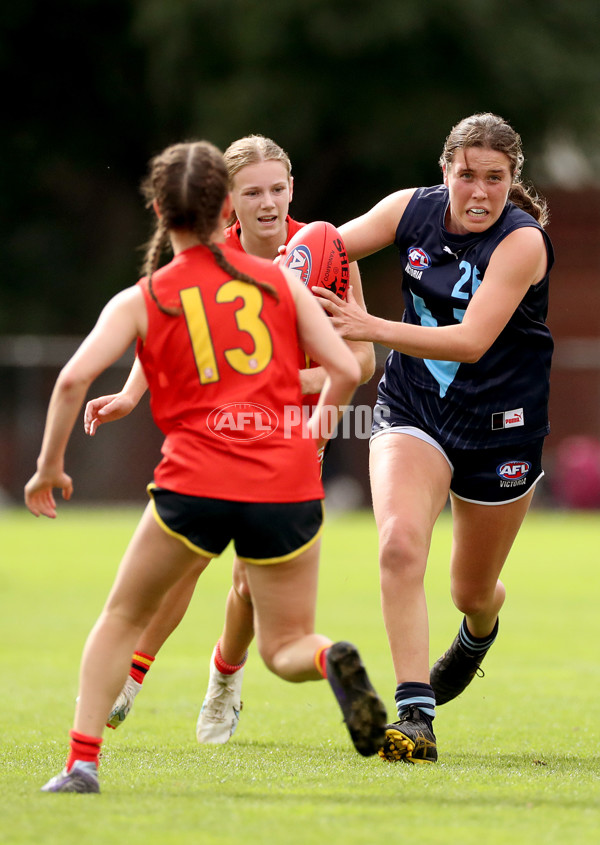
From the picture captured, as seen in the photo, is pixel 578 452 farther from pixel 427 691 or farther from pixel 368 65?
pixel 427 691

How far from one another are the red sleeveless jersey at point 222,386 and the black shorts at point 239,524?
0.09 feet

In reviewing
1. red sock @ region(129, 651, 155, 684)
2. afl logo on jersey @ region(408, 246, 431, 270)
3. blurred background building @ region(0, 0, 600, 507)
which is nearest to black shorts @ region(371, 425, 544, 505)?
afl logo on jersey @ region(408, 246, 431, 270)

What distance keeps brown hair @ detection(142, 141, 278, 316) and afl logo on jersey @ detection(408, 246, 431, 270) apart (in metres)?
1.49

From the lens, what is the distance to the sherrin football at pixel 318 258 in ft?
16.6

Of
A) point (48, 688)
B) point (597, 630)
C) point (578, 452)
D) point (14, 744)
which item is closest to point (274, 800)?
point (14, 744)

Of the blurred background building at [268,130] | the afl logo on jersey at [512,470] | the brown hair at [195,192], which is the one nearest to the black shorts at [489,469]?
the afl logo on jersey at [512,470]

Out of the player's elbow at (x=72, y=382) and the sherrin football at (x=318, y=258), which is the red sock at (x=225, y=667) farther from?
the player's elbow at (x=72, y=382)

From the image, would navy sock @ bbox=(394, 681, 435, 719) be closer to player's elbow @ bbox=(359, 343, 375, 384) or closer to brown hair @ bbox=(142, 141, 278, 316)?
player's elbow @ bbox=(359, 343, 375, 384)

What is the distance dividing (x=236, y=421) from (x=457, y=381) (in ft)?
5.40

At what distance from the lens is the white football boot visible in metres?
5.54

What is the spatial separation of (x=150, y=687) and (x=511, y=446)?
294 cm

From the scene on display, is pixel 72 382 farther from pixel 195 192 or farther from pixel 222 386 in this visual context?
pixel 195 192

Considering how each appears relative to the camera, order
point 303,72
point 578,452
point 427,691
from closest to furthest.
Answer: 1. point 427,691
2. point 578,452
3. point 303,72

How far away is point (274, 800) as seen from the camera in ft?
13.1
